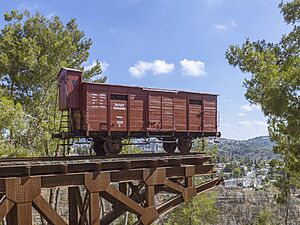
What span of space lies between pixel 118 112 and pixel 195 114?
3.54 meters

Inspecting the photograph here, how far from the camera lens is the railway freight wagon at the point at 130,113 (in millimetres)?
10875

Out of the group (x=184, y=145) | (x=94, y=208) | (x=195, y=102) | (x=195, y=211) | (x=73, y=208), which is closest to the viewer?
(x=94, y=208)

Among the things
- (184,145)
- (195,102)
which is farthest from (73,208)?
(195,102)

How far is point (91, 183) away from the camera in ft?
21.4

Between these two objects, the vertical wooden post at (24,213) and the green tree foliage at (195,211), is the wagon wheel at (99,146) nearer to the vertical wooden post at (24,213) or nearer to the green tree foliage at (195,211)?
the vertical wooden post at (24,213)

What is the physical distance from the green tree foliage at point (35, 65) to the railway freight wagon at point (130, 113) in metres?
5.52

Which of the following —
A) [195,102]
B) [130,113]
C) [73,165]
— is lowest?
[73,165]

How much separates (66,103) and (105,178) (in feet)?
16.1

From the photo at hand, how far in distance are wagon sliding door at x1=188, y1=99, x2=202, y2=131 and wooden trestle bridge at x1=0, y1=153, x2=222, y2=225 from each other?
13.9 feet

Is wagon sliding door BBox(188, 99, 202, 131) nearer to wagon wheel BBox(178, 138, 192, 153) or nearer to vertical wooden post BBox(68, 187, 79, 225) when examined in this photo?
wagon wheel BBox(178, 138, 192, 153)

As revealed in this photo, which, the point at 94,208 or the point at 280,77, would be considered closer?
the point at 94,208

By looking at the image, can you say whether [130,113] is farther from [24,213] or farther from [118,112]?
[24,213]

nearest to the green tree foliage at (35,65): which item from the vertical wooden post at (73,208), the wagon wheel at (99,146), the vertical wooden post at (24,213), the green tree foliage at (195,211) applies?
the wagon wheel at (99,146)

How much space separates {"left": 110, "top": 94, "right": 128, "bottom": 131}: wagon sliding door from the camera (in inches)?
444
